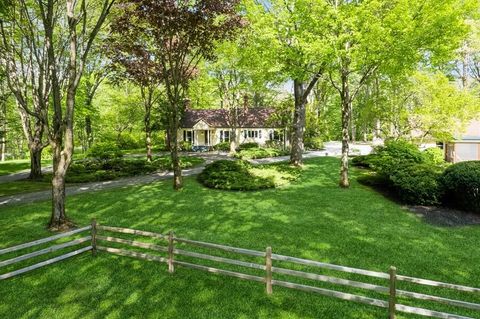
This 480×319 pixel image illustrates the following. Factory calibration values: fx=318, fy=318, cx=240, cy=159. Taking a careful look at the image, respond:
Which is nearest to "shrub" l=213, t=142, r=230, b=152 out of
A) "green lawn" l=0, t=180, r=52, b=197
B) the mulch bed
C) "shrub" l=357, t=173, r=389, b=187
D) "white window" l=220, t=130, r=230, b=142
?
"white window" l=220, t=130, r=230, b=142

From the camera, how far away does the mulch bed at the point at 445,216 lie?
1373 centimetres

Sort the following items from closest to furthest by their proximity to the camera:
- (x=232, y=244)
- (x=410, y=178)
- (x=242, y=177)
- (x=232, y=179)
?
(x=232, y=244) < (x=410, y=178) < (x=232, y=179) < (x=242, y=177)

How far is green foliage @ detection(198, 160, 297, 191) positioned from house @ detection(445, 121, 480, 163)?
624 inches

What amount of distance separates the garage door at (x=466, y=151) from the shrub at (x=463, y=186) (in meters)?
15.6

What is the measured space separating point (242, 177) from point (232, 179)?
839mm

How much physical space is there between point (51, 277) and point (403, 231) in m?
12.4

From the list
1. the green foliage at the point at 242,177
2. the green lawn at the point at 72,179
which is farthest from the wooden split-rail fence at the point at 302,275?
the green lawn at the point at 72,179

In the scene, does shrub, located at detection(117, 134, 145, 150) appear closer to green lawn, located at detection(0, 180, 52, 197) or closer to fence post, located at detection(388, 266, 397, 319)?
green lawn, located at detection(0, 180, 52, 197)

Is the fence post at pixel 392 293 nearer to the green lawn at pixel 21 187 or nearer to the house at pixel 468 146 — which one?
the green lawn at pixel 21 187

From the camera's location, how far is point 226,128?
50.8m

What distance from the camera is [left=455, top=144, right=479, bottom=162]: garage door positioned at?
28.3 m

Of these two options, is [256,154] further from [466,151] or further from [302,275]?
[302,275]

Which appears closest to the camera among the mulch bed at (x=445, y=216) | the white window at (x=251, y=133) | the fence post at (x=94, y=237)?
the fence post at (x=94, y=237)

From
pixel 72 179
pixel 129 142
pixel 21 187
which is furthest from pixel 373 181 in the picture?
pixel 129 142
